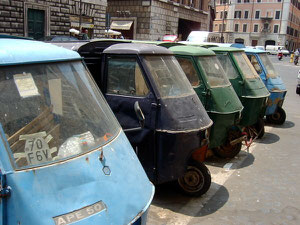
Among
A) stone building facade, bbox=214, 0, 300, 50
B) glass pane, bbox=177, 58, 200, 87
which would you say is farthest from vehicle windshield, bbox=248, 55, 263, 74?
stone building facade, bbox=214, 0, 300, 50

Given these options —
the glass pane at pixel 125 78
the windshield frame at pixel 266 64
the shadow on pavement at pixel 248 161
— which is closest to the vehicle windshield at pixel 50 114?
the glass pane at pixel 125 78

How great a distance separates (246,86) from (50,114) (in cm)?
581

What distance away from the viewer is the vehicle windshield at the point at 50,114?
2170 mm

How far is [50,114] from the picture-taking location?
2.40 meters

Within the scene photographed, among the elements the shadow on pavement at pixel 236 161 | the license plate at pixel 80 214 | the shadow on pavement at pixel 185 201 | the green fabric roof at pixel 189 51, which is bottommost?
the shadow on pavement at pixel 185 201

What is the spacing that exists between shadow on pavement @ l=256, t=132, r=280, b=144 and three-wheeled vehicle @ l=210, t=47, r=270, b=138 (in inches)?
7.8

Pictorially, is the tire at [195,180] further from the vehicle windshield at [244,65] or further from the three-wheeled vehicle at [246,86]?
the vehicle windshield at [244,65]

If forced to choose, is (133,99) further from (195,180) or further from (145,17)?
(145,17)

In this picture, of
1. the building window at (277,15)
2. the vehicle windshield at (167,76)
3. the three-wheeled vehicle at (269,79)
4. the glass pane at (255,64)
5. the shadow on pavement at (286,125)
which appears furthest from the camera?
the building window at (277,15)

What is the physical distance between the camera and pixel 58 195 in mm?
2078

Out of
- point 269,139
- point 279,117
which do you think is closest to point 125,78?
point 269,139

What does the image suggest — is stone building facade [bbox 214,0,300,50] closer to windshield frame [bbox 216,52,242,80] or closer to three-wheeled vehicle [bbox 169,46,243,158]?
windshield frame [bbox 216,52,242,80]

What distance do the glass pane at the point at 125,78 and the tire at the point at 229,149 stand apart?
106 inches

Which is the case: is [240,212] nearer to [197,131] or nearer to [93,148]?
[197,131]
